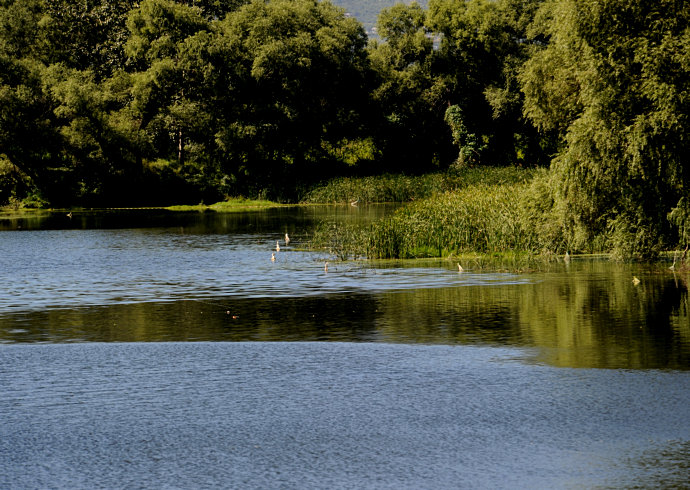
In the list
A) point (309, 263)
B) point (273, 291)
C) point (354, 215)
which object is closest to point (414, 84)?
point (354, 215)

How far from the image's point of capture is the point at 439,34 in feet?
342

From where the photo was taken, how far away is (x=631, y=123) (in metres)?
28.4

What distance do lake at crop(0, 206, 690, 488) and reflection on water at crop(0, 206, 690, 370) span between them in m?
0.11

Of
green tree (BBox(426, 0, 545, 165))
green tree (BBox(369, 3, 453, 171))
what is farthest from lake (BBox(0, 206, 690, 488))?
green tree (BBox(426, 0, 545, 165))

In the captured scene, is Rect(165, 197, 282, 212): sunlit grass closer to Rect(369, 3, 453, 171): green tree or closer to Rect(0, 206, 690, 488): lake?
Rect(369, 3, 453, 171): green tree

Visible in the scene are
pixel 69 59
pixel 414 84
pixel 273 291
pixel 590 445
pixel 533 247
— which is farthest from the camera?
pixel 414 84

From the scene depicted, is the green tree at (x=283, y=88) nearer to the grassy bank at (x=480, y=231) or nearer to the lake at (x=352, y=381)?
the grassy bank at (x=480, y=231)

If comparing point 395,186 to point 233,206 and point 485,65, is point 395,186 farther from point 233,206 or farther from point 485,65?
point 485,65

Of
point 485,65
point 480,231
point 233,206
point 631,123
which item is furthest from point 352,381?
point 485,65

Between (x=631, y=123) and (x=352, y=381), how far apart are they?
17156mm

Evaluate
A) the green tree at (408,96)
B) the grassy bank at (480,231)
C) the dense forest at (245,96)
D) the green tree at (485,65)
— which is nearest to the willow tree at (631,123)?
the grassy bank at (480,231)

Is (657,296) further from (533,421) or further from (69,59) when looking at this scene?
(69,59)

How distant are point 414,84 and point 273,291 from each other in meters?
76.3

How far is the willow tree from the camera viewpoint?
2748cm
